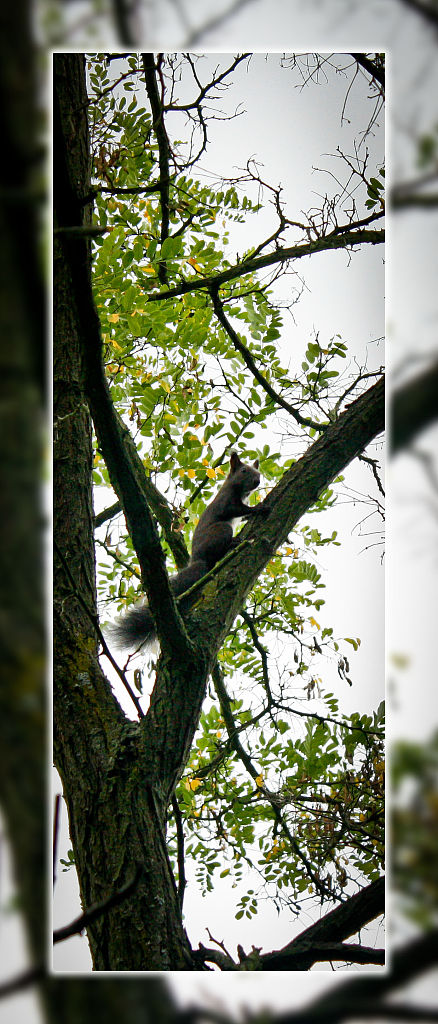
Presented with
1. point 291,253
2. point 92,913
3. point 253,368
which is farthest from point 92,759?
point 291,253


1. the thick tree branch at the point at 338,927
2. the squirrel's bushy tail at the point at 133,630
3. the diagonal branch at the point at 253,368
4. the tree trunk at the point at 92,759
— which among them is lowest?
the thick tree branch at the point at 338,927

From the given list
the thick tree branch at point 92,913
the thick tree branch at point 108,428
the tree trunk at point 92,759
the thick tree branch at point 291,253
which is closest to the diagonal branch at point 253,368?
the thick tree branch at point 291,253

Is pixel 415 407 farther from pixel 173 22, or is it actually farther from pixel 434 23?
pixel 173 22

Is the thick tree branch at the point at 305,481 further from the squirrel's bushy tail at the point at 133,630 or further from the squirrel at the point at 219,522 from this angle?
the squirrel at the point at 219,522

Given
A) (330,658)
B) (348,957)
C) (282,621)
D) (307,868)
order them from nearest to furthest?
1. (348,957)
2. (307,868)
3. (330,658)
4. (282,621)

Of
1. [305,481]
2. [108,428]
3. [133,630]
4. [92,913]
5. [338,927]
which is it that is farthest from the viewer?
[133,630]

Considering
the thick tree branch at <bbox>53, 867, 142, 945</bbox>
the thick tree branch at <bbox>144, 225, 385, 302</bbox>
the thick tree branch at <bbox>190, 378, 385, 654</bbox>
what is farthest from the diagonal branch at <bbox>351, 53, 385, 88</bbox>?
the thick tree branch at <bbox>53, 867, 142, 945</bbox>

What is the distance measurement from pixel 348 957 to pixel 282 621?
4.50ft

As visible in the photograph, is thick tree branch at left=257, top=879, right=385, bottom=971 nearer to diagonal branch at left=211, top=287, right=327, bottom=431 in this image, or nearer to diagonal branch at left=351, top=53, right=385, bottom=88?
diagonal branch at left=211, top=287, right=327, bottom=431

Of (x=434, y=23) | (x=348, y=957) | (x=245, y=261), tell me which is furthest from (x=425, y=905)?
(x=245, y=261)

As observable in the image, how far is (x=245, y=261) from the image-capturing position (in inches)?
97.9

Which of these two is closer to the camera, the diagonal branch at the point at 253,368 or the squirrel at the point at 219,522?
the diagonal branch at the point at 253,368

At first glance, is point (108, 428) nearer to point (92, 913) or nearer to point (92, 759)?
point (92, 759)

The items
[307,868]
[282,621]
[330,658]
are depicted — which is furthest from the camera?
[282,621]
